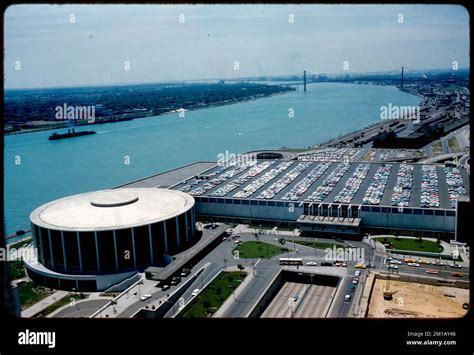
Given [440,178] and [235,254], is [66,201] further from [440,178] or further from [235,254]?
[440,178]

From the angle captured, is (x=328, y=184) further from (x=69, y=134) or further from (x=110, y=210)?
(x=69, y=134)

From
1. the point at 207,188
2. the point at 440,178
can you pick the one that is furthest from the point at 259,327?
the point at 440,178

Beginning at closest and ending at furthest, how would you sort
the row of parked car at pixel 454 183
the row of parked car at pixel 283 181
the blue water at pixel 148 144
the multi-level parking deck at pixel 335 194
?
the multi-level parking deck at pixel 335 194, the row of parked car at pixel 454 183, the row of parked car at pixel 283 181, the blue water at pixel 148 144

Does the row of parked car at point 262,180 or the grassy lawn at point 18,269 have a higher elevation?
the row of parked car at point 262,180

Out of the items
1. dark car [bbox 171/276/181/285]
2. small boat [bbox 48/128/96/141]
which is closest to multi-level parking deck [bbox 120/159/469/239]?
dark car [bbox 171/276/181/285]

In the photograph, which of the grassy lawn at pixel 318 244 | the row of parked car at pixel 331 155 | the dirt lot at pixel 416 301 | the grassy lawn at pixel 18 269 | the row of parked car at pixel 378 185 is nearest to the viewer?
the dirt lot at pixel 416 301

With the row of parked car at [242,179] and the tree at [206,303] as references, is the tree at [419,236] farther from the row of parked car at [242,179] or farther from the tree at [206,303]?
the tree at [206,303]

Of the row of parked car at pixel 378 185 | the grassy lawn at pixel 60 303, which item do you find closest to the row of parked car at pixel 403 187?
the row of parked car at pixel 378 185
